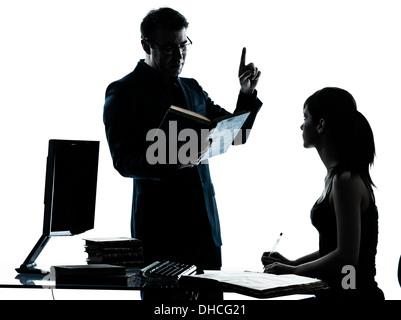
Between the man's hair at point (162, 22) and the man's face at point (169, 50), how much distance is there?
0.02 m

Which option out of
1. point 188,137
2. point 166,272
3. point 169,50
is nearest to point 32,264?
point 166,272

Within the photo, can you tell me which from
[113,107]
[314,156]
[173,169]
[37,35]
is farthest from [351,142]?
[37,35]

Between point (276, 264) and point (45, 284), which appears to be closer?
point (45, 284)

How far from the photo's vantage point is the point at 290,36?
326cm

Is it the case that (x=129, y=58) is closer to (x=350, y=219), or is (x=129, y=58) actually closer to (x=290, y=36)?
(x=290, y=36)

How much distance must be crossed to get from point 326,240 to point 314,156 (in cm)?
157

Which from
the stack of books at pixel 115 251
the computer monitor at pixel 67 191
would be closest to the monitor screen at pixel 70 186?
the computer monitor at pixel 67 191

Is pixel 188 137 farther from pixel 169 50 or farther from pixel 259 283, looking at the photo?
pixel 259 283

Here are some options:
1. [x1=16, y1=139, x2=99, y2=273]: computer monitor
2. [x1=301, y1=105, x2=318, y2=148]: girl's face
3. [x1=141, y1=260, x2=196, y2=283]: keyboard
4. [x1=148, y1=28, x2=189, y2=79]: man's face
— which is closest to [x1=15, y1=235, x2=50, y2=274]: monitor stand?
[x1=16, y1=139, x2=99, y2=273]: computer monitor

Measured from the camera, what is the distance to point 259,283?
139 cm

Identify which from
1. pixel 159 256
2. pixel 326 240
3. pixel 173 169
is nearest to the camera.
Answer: pixel 326 240

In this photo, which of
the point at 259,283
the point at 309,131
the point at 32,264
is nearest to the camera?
the point at 259,283

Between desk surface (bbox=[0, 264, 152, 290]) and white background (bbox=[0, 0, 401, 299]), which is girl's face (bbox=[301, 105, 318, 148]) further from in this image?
white background (bbox=[0, 0, 401, 299])

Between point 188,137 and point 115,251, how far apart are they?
0.43 meters
